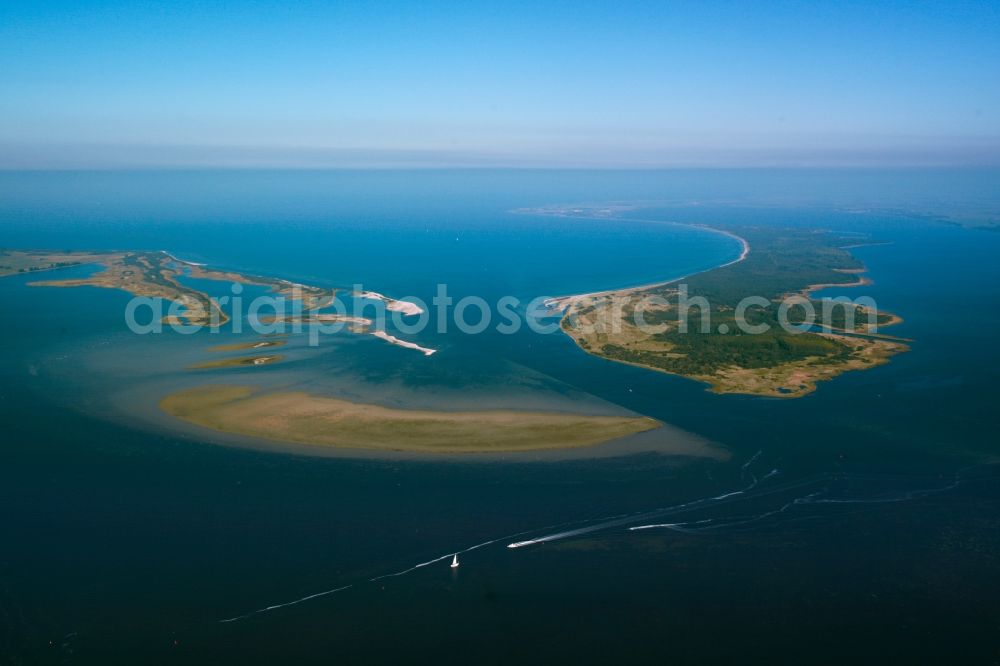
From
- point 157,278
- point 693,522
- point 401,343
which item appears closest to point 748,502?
point 693,522

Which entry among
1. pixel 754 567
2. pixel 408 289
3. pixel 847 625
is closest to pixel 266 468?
pixel 754 567

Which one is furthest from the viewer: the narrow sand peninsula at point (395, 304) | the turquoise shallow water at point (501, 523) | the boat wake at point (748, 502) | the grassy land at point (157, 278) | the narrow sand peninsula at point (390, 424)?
the grassy land at point (157, 278)

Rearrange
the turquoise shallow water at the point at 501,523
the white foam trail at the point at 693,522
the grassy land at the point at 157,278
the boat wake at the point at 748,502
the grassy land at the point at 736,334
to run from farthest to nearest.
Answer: the grassy land at the point at 157,278
the grassy land at the point at 736,334
the boat wake at the point at 748,502
the white foam trail at the point at 693,522
the turquoise shallow water at the point at 501,523

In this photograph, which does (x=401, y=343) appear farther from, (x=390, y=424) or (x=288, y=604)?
(x=288, y=604)

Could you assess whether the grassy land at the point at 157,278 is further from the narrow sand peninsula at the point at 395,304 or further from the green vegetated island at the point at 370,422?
the green vegetated island at the point at 370,422

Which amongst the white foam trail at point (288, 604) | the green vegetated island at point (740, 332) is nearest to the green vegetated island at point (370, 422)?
the white foam trail at point (288, 604)

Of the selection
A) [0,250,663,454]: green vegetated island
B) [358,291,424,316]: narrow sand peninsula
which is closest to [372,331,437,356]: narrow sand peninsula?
[358,291,424,316]: narrow sand peninsula

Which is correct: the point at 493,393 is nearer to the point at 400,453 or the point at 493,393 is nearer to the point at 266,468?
the point at 400,453

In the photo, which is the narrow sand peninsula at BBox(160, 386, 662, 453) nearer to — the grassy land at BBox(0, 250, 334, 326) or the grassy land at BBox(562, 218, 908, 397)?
the grassy land at BBox(562, 218, 908, 397)
